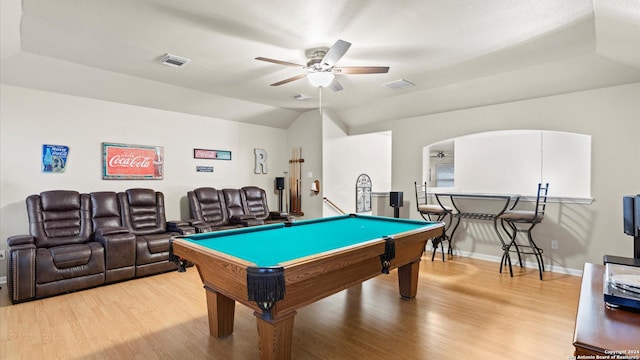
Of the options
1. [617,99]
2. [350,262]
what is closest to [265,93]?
[350,262]

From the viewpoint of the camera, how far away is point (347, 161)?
7.29 metres

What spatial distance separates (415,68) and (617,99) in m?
2.57

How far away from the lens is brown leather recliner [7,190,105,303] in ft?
11.0

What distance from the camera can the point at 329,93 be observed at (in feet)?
Answer: 18.0

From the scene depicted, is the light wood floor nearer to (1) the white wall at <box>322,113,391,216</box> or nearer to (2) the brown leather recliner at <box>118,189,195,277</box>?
(2) the brown leather recliner at <box>118,189,195,277</box>

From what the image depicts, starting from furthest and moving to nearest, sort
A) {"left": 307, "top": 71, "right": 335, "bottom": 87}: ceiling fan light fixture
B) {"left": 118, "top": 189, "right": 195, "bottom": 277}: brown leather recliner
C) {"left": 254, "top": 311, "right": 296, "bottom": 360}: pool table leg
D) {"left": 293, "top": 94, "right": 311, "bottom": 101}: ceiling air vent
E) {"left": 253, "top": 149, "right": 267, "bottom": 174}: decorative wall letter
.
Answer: {"left": 253, "top": 149, "right": 267, "bottom": 174}: decorative wall letter
{"left": 293, "top": 94, "right": 311, "bottom": 101}: ceiling air vent
{"left": 118, "top": 189, "right": 195, "bottom": 277}: brown leather recliner
{"left": 307, "top": 71, "right": 335, "bottom": 87}: ceiling fan light fixture
{"left": 254, "top": 311, "right": 296, "bottom": 360}: pool table leg

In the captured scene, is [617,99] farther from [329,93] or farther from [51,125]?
[51,125]

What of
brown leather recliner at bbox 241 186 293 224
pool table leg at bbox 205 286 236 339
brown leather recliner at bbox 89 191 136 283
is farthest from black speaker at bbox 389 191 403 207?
brown leather recliner at bbox 89 191 136 283

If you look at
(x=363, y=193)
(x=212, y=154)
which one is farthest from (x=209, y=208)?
(x=363, y=193)

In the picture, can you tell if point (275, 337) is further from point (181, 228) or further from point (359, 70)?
point (181, 228)

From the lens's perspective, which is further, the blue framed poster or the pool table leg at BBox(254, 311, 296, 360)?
the blue framed poster

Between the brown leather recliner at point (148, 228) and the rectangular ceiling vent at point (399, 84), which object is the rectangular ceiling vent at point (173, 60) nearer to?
the brown leather recliner at point (148, 228)

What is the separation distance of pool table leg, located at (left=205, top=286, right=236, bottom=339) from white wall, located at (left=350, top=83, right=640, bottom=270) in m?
4.19

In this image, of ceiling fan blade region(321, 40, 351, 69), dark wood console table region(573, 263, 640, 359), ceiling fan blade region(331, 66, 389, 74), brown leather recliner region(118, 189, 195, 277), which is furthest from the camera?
brown leather recliner region(118, 189, 195, 277)
